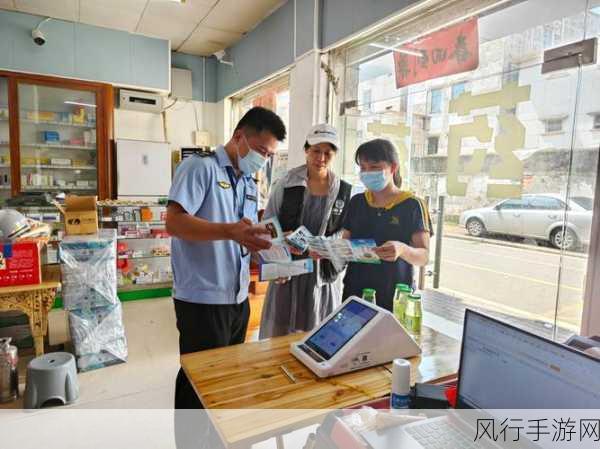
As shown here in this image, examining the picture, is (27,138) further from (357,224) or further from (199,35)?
(357,224)

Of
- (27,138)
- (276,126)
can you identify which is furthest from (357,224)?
(27,138)

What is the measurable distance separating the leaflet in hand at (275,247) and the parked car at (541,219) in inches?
44.5

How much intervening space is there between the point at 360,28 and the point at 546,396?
2732 mm

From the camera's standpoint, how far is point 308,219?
2.02 m

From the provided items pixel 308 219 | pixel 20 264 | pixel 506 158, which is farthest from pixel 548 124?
pixel 20 264

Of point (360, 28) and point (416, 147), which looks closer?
point (416, 147)

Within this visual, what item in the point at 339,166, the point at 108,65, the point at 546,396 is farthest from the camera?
the point at 108,65

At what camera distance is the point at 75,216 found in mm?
3010

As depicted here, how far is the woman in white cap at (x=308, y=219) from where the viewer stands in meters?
2.00

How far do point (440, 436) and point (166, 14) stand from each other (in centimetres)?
465

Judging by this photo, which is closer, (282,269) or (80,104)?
(282,269)

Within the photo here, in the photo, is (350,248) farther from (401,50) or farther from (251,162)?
(401,50)

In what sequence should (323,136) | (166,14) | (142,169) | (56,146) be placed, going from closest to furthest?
(323,136) < (166,14) < (56,146) < (142,169)

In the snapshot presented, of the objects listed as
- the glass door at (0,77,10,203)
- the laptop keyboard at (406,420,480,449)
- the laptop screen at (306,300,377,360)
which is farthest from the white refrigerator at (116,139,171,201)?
the laptop keyboard at (406,420,480,449)
